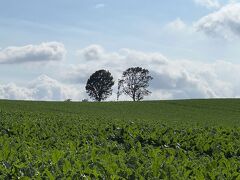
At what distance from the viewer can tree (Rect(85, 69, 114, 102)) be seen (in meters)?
107

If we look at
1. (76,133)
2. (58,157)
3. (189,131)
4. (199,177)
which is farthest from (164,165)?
(189,131)

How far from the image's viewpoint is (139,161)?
7.62 meters

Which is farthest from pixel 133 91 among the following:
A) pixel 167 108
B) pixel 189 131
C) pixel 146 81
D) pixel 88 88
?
pixel 189 131

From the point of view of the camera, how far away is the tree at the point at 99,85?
106812mm

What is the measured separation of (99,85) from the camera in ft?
350

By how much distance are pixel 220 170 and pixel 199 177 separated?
3.21 ft

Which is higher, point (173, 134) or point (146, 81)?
point (146, 81)

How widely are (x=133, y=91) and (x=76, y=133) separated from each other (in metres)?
93.7

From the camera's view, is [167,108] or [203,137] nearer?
[203,137]

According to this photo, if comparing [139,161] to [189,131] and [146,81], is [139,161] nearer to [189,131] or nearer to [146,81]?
[189,131]

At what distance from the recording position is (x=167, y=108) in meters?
56.3

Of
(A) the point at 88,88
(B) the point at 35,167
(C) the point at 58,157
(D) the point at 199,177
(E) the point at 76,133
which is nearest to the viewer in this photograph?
(D) the point at 199,177

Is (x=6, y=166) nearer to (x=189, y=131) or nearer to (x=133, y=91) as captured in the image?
(x=189, y=131)

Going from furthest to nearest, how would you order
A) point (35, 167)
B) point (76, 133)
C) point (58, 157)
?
point (76, 133) < point (58, 157) < point (35, 167)
